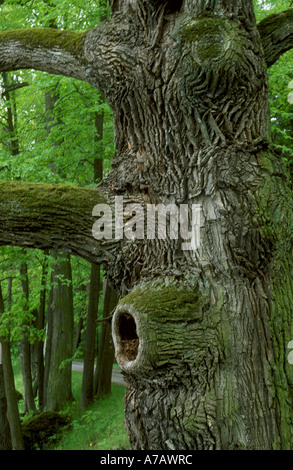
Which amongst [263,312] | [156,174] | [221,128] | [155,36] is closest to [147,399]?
[263,312]

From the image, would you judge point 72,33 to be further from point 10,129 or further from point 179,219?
point 10,129

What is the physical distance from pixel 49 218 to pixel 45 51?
146 cm

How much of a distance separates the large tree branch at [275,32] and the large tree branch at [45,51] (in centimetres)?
136

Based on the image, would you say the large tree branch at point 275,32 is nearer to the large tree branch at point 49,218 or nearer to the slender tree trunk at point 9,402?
the large tree branch at point 49,218

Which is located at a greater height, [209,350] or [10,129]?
[10,129]

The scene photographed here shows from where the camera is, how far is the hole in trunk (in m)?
2.64

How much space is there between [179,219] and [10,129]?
366 inches

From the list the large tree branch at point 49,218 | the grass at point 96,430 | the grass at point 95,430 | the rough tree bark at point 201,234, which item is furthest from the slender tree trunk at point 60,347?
the rough tree bark at point 201,234

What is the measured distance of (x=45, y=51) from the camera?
134 inches

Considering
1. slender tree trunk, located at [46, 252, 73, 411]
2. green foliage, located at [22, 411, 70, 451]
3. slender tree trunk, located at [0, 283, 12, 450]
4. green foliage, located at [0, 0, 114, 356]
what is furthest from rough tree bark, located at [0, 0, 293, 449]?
slender tree trunk, located at [46, 252, 73, 411]

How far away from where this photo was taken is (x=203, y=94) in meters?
2.79

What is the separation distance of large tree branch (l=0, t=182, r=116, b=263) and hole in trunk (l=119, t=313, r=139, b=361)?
0.46 m

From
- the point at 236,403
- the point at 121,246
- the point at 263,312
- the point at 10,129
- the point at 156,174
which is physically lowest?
the point at 236,403

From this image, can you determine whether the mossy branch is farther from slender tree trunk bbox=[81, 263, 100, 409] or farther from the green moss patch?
slender tree trunk bbox=[81, 263, 100, 409]
